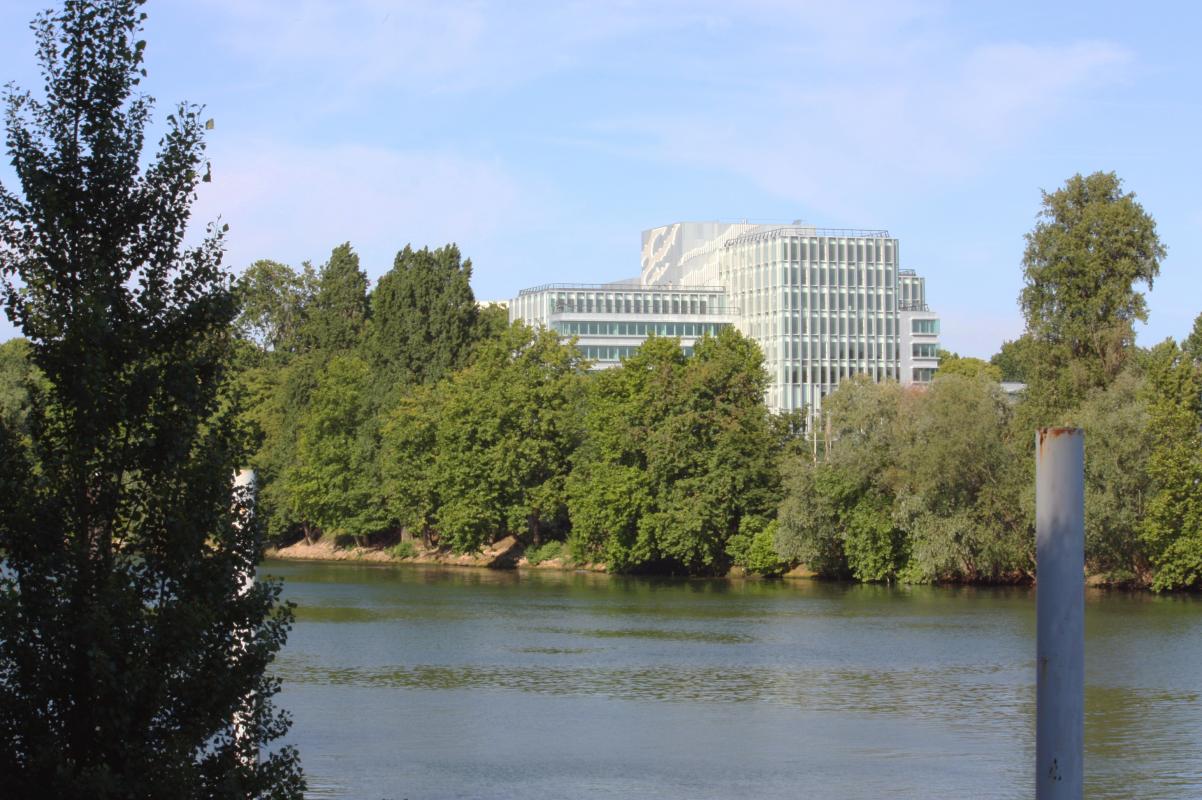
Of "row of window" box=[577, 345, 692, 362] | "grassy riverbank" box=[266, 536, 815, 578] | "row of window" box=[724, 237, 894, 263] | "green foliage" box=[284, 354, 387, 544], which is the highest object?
"row of window" box=[724, 237, 894, 263]

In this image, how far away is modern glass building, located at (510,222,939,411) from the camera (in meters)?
177

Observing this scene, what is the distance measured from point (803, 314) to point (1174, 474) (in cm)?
10580

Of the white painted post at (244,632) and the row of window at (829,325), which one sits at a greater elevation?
the row of window at (829,325)

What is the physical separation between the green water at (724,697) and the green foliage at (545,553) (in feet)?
96.8

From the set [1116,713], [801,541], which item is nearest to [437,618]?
[801,541]

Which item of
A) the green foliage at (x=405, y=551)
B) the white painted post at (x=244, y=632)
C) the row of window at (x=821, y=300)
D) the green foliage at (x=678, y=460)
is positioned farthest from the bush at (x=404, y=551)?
the white painted post at (x=244, y=632)

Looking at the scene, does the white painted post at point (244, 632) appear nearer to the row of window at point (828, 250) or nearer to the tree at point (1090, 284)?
the tree at point (1090, 284)

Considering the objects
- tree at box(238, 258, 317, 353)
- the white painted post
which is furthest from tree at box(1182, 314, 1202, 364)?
the white painted post

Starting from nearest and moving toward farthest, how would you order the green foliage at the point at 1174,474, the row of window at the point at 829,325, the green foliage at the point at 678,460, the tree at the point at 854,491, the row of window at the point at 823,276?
the green foliage at the point at 1174,474, the tree at the point at 854,491, the green foliage at the point at 678,460, the row of window at the point at 823,276, the row of window at the point at 829,325

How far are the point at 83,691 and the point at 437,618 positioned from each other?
165 feet

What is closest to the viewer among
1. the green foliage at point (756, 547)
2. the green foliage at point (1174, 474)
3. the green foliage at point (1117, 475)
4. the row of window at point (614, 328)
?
the green foliage at point (1174, 474)

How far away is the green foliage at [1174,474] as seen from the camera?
237 feet

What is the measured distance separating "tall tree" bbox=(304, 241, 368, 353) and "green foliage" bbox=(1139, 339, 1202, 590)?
73121 millimetres

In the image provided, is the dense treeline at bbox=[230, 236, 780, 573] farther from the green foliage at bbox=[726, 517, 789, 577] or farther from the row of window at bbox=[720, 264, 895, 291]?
the row of window at bbox=[720, 264, 895, 291]
